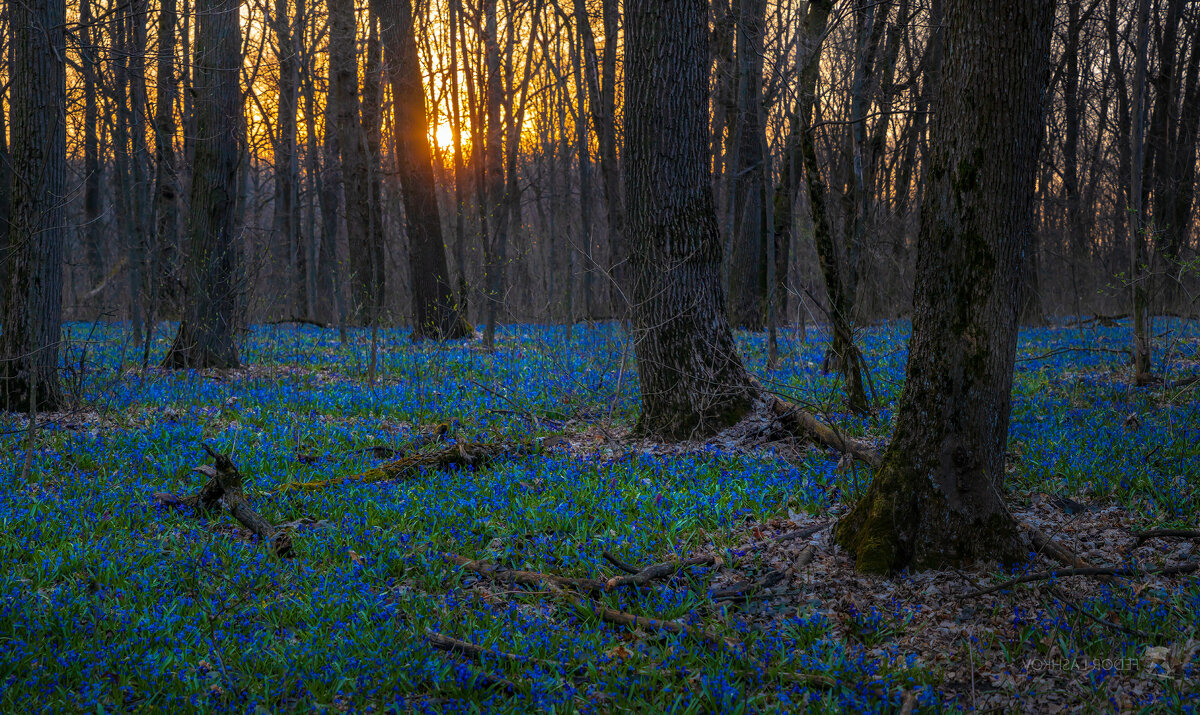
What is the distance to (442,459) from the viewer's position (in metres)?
6.64

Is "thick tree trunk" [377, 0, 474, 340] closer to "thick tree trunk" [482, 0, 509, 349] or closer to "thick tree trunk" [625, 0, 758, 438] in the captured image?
"thick tree trunk" [482, 0, 509, 349]

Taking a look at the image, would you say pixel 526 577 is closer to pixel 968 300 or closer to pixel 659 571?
pixel 659 571

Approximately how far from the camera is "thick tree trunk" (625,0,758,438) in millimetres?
7059

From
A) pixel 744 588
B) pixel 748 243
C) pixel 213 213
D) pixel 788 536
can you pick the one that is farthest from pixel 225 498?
pixel 748 243

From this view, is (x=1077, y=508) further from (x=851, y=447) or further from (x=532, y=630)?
(x=532, y=630)

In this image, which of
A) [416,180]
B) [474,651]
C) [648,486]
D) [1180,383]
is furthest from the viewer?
[416,180]

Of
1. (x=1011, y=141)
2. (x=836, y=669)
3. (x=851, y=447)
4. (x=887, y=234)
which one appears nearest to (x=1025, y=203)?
(x=1011, y=141)

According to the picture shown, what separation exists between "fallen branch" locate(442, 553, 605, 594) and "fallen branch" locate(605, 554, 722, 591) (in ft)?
0.31

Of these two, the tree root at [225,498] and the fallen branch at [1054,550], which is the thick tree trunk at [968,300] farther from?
the tree root at [225,498]

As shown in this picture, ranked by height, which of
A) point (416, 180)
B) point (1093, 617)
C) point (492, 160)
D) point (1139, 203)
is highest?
point (492, 160)

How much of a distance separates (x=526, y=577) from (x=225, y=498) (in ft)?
8.48

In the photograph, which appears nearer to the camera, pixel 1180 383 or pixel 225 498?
pixel 225 498

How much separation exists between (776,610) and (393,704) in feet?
6.62

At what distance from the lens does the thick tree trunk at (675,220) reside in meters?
7.06
